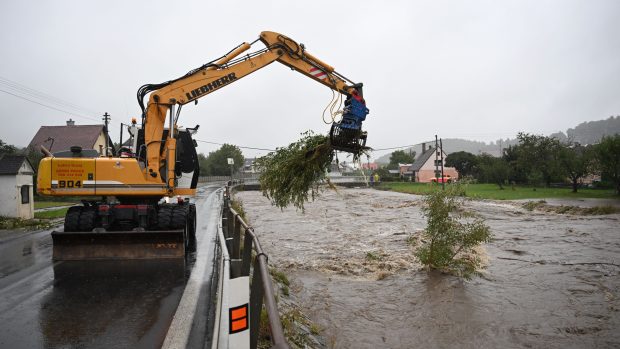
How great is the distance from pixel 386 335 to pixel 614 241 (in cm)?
1165

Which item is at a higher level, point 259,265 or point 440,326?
point 259,265

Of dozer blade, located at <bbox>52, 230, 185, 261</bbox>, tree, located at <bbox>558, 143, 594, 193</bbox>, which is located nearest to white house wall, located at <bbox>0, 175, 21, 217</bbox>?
dozer blade, located at <bbox>52, 230, 185, 261</bbox>

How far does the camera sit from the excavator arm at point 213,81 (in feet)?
30.4

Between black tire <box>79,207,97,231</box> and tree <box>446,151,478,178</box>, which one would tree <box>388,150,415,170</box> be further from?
black tire <box>79,207,97,231</box>

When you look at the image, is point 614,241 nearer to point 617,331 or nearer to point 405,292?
point 617,331

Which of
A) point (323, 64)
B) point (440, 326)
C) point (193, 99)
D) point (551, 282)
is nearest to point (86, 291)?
point (193, 99)

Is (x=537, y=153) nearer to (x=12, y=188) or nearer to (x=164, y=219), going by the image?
(x=164, y=219)

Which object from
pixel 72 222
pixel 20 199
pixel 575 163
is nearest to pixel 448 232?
pixel 72 222

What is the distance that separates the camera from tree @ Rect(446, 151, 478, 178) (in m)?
68.2

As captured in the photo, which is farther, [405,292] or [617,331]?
[405,292]

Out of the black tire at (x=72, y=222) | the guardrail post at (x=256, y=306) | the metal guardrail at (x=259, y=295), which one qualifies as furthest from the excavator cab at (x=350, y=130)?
the black tire at (x=72, y=222)

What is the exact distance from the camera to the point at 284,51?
31.2 feet

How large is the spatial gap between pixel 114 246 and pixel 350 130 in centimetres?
560

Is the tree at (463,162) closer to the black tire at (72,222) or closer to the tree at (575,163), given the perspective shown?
the tree at (575,163)
